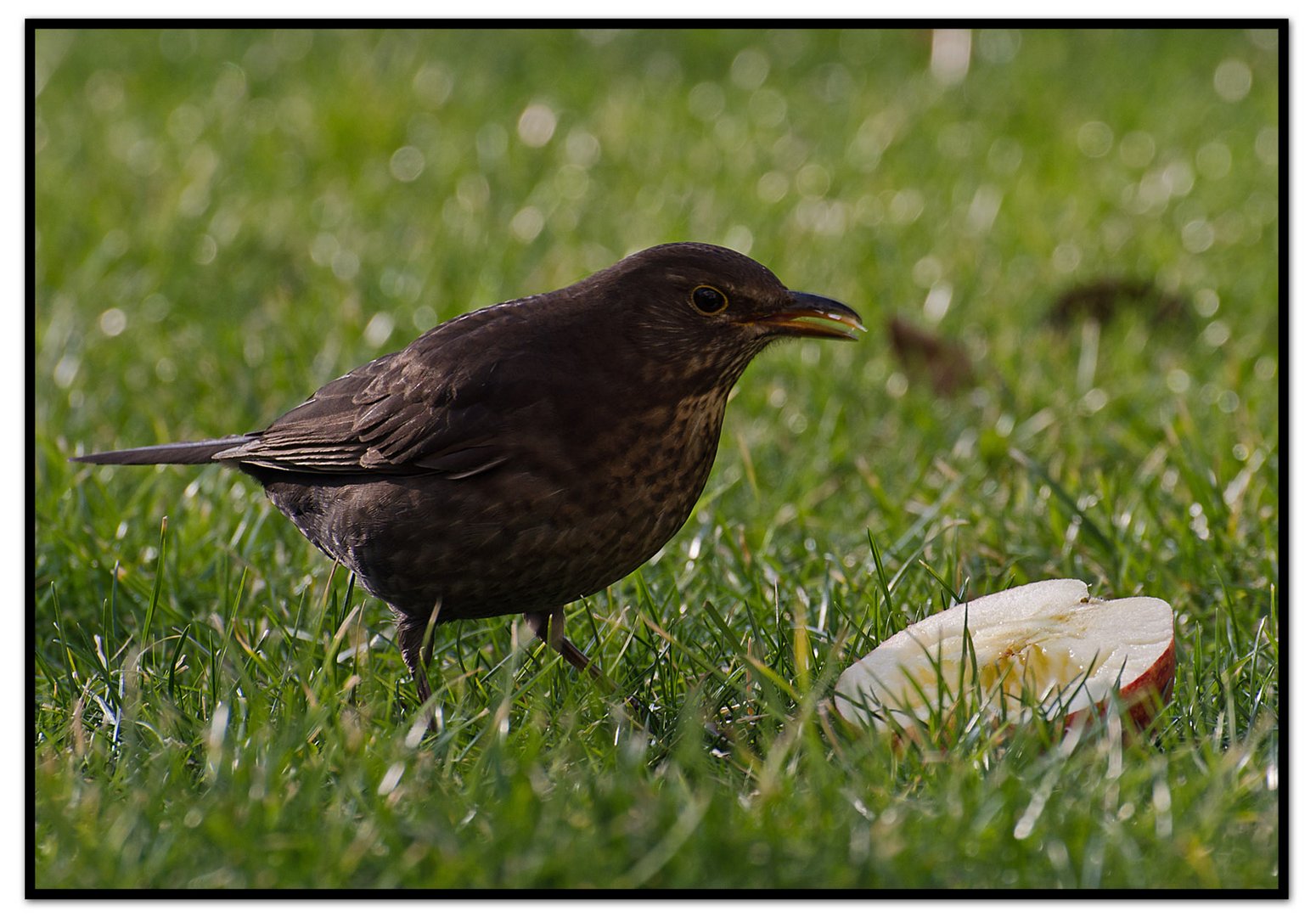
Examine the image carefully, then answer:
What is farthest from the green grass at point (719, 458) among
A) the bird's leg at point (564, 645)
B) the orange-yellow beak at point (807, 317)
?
the orange-yellow beak at point (807, 317)

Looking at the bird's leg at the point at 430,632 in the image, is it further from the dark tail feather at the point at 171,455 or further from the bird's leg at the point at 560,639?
the dark tail feather at the point at 171,455

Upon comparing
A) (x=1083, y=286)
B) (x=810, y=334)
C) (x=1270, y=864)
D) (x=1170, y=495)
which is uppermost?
(x=1083, y=286)

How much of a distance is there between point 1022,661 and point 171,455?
91.3 inches

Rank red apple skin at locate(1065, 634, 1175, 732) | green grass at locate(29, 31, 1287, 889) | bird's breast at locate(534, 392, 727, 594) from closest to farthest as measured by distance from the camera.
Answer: green grass at locate(29, 31, 1287, 889) → red apple skin at locate(1065, 634, 1175, 732) → bird's breast at locate(534, 392, 727, 594)

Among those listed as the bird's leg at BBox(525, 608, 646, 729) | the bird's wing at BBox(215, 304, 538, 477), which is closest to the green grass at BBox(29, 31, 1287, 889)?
the bird's leg at BBox(525, 608, 646, 729)

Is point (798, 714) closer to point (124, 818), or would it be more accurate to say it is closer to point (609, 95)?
point (124, 818)

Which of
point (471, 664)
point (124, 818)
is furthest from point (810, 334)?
point (124, 818)

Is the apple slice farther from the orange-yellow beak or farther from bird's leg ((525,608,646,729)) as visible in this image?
the orange-yellow beak

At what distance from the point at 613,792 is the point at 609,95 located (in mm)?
6443

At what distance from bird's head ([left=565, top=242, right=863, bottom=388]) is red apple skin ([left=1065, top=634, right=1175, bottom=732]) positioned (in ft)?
3.33

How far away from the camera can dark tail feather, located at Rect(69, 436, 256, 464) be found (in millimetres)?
4160

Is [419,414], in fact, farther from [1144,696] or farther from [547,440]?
[1144,696]

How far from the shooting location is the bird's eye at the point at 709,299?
3584 mm

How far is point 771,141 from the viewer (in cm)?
836
